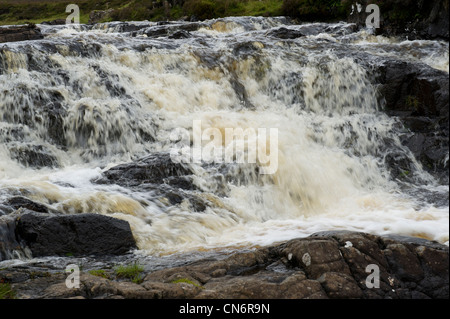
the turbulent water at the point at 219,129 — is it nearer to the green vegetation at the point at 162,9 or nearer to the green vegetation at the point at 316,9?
the green vegetation at the point at 316,9

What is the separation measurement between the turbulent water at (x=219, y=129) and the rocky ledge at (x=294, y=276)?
1421 millimetres

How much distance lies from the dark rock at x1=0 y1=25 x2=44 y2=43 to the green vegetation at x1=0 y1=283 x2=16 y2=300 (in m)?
14.5

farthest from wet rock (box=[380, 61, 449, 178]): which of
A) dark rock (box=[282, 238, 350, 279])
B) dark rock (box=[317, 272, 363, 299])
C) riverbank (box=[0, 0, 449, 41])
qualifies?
dark rock (box=[317, 272, 363, 299])

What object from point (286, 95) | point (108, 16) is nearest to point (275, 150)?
point (286, 95)

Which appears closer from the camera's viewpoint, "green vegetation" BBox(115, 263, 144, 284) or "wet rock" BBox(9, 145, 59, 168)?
"green vegetation" BBox(115, 263, 144, 284)

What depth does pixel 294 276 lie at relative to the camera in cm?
523

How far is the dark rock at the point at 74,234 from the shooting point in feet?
22.7

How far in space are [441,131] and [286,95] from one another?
5111 millimetres

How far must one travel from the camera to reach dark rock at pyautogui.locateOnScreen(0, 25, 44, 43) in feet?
57.4

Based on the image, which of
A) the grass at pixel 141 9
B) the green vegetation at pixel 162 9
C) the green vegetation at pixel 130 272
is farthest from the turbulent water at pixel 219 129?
the grass at pixel 141 9

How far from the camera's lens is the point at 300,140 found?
12406 mm

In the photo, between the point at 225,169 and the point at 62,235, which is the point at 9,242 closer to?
the point at 62,235

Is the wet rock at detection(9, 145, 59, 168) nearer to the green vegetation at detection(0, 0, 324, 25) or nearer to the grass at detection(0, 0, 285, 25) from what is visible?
the green vegetation at detection(0, 0, 324, 25)
